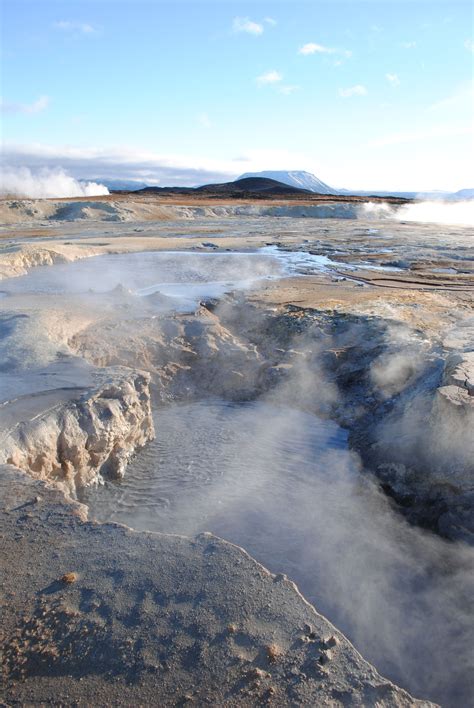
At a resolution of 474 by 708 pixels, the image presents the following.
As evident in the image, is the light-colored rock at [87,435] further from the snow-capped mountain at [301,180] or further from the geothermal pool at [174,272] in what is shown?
the snow-capped mountain at [301,180]

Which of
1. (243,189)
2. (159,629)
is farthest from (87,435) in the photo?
(243,189)

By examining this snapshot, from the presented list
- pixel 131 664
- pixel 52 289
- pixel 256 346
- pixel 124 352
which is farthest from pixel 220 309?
pixel 131 664

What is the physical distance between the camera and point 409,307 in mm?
8297

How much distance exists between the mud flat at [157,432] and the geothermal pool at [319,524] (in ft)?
0.12

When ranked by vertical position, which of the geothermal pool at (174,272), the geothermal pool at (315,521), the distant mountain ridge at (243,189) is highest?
the distant mountain ridge at (243,189)

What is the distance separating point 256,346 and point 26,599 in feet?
17.3

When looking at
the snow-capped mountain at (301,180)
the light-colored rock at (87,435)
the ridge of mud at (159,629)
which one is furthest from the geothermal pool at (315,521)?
the snow-capped mountain at (301,180)

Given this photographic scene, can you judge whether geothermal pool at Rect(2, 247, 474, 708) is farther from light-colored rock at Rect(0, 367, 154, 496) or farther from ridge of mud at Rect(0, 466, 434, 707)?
ridge of mud at Rect(0, 466, 434, 707)

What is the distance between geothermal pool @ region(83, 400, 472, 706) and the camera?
3.07m

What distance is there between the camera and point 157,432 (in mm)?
5520

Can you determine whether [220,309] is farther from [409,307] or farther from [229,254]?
[229,254]

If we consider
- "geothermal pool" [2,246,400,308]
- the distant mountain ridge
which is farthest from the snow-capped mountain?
"geothermal pool" [2,246,400,308]

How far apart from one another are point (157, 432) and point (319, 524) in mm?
2135

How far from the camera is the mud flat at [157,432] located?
7.42 ft
